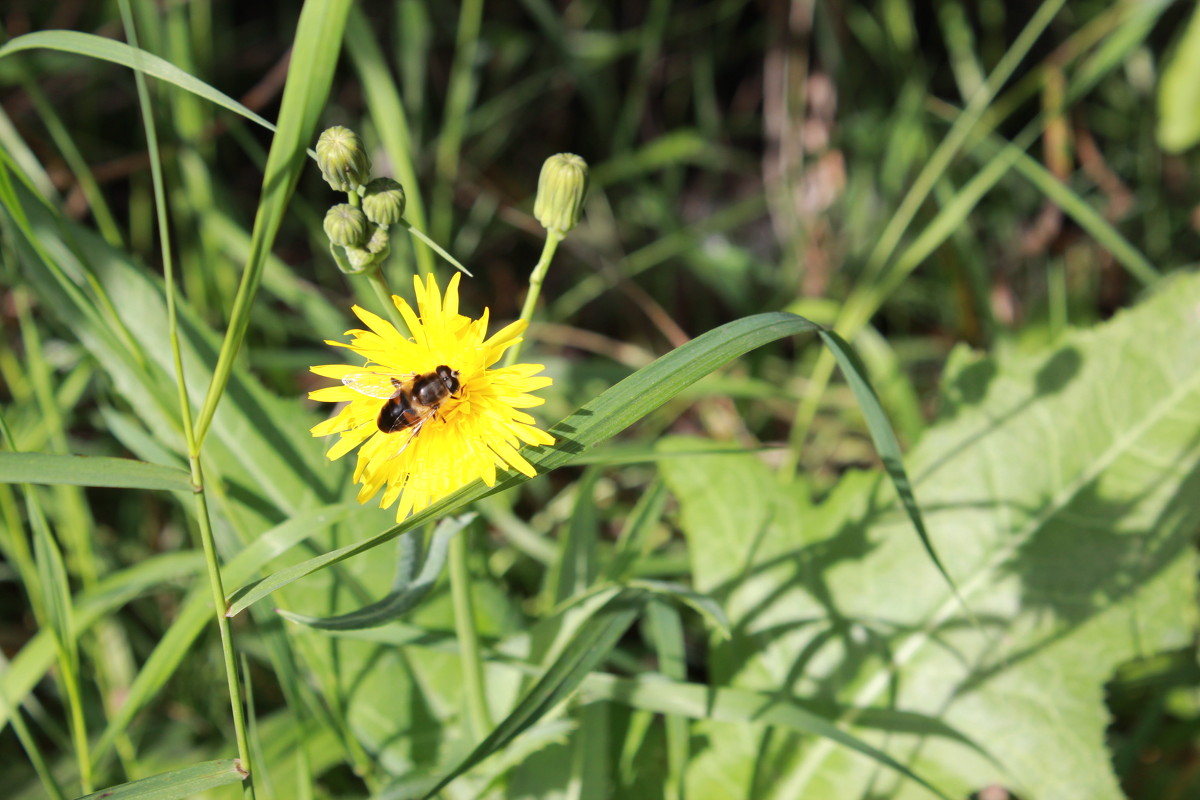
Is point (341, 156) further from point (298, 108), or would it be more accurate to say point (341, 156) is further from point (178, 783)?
point (178, 783)

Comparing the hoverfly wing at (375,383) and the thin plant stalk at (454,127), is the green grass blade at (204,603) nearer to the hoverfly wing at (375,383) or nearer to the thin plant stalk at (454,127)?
the hoverfly wing at (375,383)

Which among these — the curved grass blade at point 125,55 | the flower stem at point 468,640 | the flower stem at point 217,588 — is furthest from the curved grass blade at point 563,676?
the curved grass blade at point 125,55

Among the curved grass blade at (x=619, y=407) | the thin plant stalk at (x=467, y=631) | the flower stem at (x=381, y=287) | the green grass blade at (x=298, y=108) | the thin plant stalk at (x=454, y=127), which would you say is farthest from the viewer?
the thin plant stalk at (x=454, y=127)

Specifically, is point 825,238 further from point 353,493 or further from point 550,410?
point 353,493

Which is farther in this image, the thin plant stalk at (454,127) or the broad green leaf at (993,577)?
the thin plant stalk at (454,127)

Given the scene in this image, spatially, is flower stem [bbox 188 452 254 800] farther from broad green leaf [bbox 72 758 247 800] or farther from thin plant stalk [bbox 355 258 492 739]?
thin plant stalk [bbox 355 258 492 739]

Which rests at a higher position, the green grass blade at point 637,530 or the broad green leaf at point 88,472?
the green grass blade at point 637,530

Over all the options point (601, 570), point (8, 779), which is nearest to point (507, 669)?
point (601, 570)
